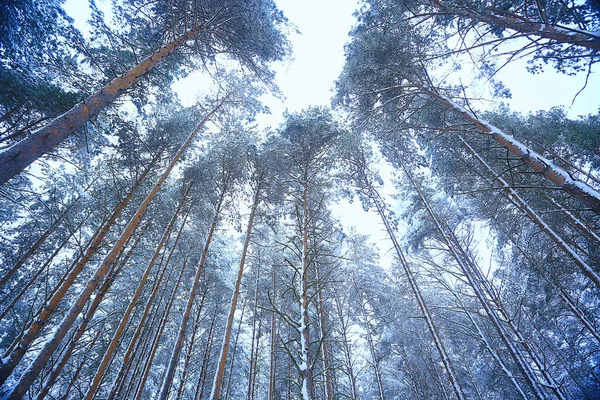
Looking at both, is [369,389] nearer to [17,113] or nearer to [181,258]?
[181,258]

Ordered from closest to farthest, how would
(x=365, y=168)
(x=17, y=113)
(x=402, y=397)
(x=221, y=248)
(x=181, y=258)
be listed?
(x=17, y=113) < (x=365, y=168) < (x=181, y=258) < (x=402, y=397) < (x=221, y=248)

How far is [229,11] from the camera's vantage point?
733 centimetres

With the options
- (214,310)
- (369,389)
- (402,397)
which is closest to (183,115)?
(214,310)

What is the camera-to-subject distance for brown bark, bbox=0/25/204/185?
11.0 ft

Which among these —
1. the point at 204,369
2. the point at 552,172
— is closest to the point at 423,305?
Answer: the point at 552,172

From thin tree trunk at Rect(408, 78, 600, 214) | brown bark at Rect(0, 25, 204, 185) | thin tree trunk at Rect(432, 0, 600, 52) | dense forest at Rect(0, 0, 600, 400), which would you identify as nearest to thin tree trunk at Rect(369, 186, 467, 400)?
dense forest at Rect(0, 0, 600, 400)

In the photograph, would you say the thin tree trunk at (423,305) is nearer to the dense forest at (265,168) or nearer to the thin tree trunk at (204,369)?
the dense forest at (265,168)

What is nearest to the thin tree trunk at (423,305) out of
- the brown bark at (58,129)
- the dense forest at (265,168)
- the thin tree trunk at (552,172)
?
the dense forest at (265,168)

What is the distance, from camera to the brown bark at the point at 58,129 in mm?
3365

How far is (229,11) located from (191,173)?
6492 millimetres

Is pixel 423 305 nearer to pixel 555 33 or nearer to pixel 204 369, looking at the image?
pixel 555 33

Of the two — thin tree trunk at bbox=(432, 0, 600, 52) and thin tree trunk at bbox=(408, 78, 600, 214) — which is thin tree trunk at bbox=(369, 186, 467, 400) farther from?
thin tree trunk at bbox=(432, 0, 600, 52)

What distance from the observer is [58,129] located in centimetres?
397

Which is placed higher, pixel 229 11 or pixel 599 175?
pixel 229 11
